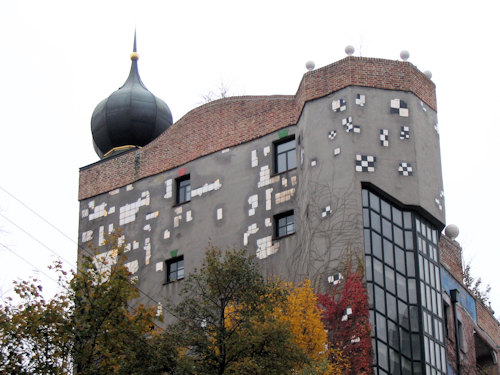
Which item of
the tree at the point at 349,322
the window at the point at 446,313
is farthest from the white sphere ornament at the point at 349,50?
the window at the point at 446,313

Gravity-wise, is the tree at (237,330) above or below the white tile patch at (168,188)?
below

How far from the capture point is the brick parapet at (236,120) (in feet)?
88.0

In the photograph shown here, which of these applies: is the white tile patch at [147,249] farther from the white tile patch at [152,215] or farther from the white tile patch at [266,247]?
the white tile patch at [266,247]

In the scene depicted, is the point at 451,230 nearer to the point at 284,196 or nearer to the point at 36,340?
the point at 284,196

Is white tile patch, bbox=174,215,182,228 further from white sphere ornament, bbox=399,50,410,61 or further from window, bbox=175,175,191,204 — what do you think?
white sphere ornament, bbox=399,50,410,61

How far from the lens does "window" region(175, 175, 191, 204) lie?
29.9 metres

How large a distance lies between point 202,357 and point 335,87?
10.3m

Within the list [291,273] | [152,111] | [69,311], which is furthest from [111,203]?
[69,311]

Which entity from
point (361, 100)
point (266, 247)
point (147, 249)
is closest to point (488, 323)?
point (266, 247)

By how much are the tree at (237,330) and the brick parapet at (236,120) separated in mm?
8968

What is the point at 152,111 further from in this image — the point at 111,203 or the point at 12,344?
the point at 12,344

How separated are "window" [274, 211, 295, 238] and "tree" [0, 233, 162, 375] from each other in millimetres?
8783

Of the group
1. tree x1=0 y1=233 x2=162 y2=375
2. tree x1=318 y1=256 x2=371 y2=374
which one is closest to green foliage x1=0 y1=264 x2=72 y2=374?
tree x1=0 y1=233 x2=162 y2=375

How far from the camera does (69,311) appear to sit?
18641 mm
